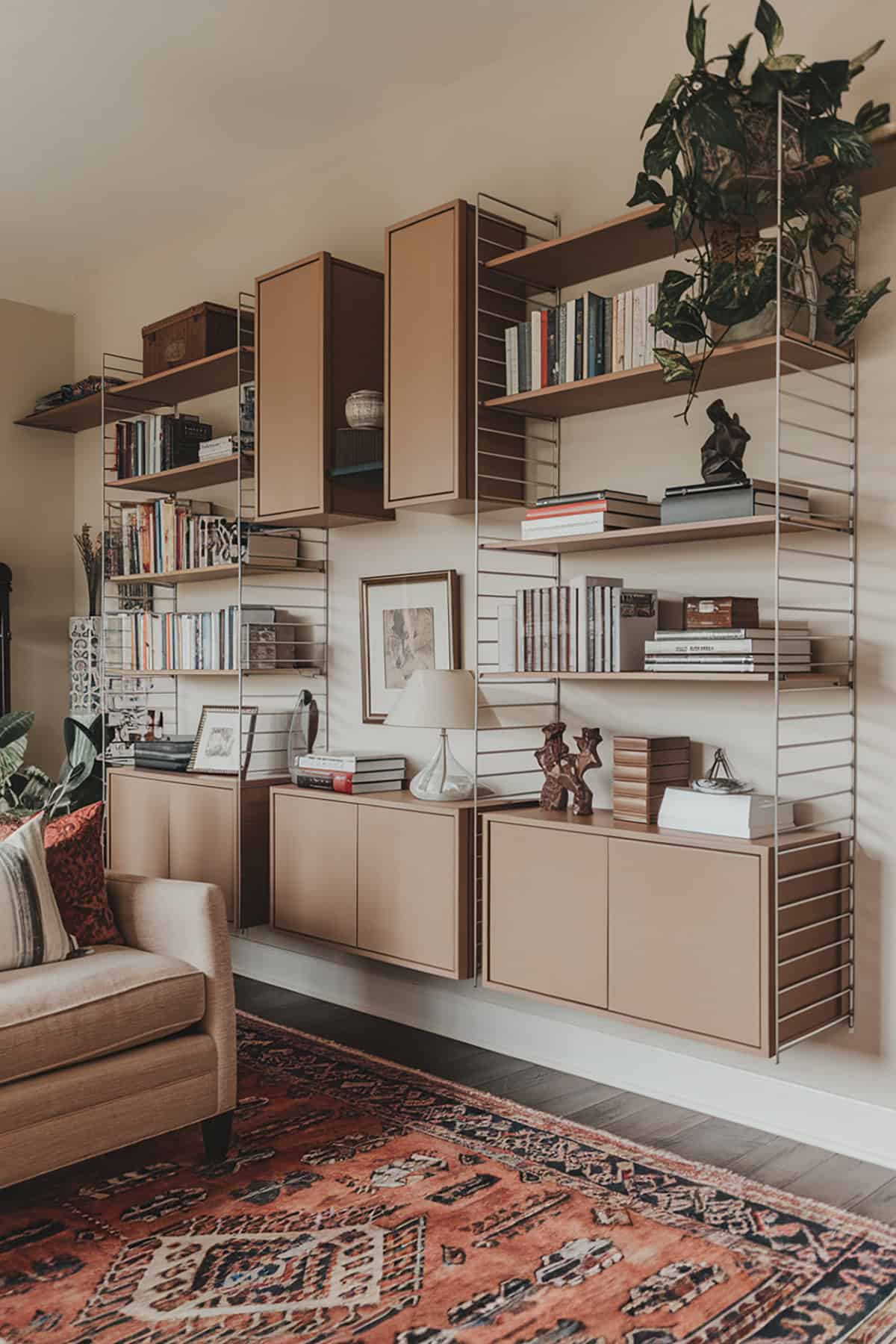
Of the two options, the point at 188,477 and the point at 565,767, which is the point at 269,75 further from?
the point at 565,767

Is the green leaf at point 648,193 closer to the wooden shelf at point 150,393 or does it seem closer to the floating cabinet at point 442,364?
the floating cabinet at point 442,364

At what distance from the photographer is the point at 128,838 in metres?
4.41

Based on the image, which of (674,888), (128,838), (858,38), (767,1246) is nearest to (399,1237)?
(767,1246)

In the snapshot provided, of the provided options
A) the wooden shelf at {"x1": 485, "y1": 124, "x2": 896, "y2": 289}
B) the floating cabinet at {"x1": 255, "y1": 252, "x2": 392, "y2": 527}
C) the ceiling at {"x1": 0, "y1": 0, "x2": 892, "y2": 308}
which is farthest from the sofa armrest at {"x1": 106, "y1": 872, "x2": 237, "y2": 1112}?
the ceiling at {"x1": 0, "y1": 0, "x2": 892, "y2": 308}

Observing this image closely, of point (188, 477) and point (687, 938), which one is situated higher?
point (188, 477)

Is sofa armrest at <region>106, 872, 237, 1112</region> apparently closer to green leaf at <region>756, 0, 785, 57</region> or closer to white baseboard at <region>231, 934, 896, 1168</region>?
white baseboard at <region>231, 934, 896, 1168</region>

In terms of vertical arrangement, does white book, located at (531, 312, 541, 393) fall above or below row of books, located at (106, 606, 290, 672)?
above

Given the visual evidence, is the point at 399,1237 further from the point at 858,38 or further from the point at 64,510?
the point at 64,510

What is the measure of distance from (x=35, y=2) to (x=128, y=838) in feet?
9.13

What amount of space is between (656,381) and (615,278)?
518mm

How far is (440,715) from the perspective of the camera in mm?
3340

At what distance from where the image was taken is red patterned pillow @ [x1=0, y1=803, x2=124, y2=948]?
2.98 meters

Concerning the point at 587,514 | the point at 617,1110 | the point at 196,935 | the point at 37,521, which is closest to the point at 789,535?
the point at 587,514

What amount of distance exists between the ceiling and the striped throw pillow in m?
2.36
